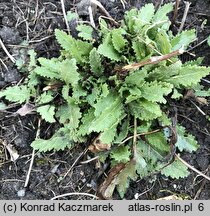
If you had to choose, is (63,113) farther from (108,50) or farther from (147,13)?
(147,13)

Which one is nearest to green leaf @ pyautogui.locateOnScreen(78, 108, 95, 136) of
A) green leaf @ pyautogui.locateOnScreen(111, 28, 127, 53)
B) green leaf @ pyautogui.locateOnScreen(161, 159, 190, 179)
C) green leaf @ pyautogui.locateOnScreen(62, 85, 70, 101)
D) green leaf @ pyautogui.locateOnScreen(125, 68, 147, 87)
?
green leaf @ pyautogui.locateOnScreen(62, 85, 70, 101)

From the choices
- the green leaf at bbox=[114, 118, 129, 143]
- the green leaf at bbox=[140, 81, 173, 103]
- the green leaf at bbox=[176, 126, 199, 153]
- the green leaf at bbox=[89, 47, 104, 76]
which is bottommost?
the green leaf at bbox=[176, 126, 199, 153]

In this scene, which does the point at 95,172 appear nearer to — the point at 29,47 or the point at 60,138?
the point at 60,138

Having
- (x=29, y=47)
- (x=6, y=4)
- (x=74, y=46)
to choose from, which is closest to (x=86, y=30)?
(x=74, y=46)

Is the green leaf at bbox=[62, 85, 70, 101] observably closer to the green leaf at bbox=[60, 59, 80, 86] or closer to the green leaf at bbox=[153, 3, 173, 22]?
the green leaf at bbox=[60, 59, 80, 86]

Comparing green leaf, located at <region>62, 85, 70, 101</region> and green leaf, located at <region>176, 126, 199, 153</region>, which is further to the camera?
green leaf, located at <region>176, 126, 199, 153</region>

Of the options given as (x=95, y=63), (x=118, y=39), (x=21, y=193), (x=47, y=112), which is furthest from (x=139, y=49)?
(x=21, y=193)

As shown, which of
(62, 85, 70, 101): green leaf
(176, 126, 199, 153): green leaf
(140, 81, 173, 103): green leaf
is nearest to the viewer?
(140, 81, 173, 103): green leaf
